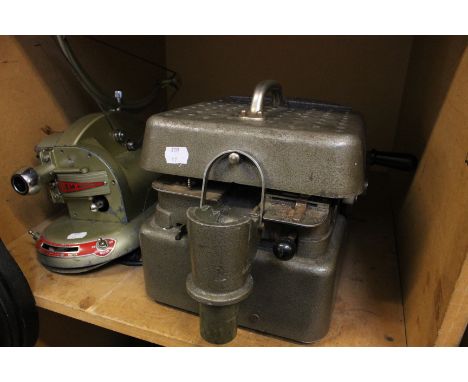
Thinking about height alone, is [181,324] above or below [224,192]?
below

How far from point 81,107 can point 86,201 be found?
0.97 ft

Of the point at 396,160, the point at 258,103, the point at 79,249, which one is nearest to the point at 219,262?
the point at 258,103

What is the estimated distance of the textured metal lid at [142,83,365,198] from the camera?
1.65ft

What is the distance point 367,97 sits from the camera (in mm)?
1197

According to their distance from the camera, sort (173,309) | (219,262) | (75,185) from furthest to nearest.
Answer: (75,185)
(173,309)
(219,262)

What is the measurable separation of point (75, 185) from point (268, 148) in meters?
0.45

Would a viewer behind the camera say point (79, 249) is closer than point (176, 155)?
No

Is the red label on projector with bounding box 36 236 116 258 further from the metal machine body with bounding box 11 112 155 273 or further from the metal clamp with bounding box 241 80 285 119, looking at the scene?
the metal clamp with bounding box 241 80 285 119

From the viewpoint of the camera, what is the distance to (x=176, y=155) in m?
0.57

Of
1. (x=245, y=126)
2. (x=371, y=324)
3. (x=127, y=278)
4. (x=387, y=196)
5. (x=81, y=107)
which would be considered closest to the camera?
(x=245, y=126)

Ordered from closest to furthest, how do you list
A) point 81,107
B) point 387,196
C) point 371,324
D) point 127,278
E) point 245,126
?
point 245,126 → point 371,324 → point 127,278 → point 81,107 → point 387,196

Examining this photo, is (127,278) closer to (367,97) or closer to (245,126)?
(245,126)

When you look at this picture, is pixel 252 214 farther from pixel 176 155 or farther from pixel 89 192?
pixel 89 192

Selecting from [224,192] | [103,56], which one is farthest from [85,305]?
[103,56]
